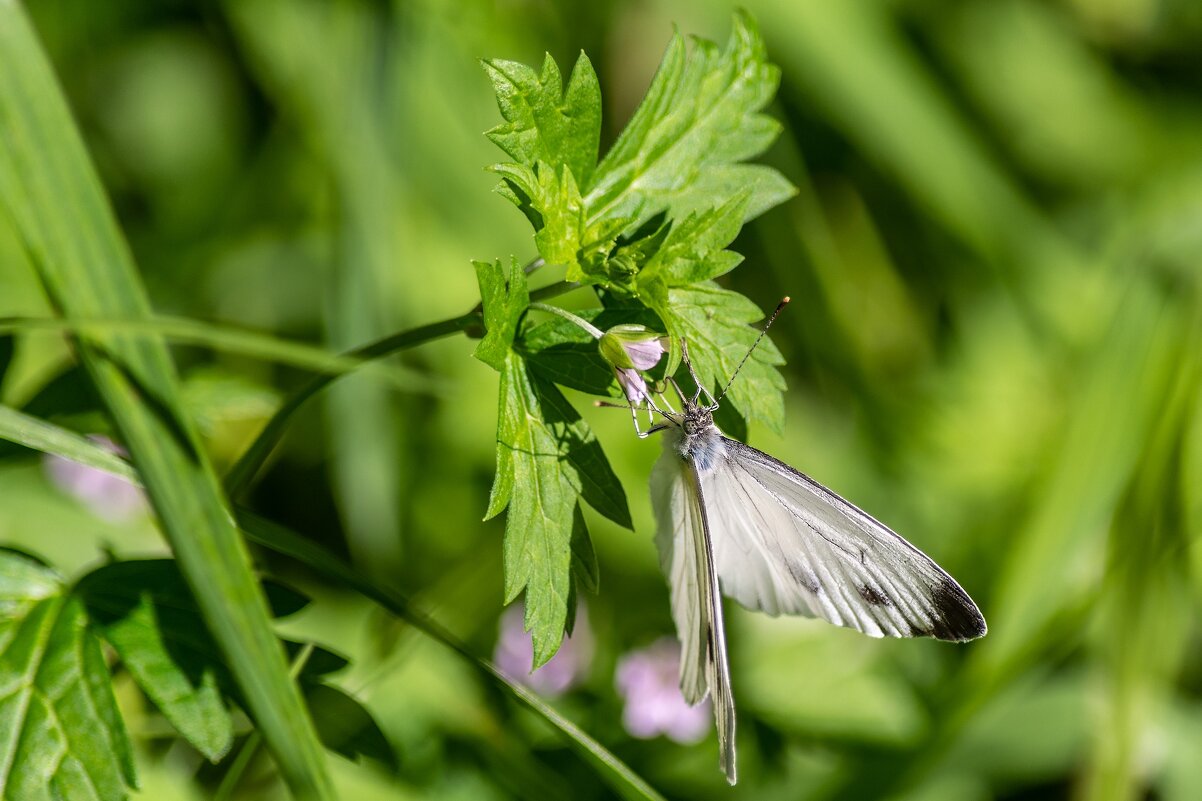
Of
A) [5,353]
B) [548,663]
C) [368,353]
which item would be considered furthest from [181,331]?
[548,663]

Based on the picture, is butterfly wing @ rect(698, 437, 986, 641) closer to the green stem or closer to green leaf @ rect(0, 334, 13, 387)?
the green stem

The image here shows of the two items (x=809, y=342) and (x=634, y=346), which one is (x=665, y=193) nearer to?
(x=634, y=346)

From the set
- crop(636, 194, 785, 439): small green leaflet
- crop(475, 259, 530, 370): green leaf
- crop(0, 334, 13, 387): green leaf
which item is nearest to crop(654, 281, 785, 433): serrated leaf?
crop(636, 194, 785, 439): small green leaflet

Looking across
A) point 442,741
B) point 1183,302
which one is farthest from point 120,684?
point 1183,302

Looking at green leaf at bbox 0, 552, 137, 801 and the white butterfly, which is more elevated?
the white butterfly

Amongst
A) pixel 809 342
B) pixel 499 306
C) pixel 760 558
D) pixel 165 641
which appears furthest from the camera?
pixel 809 342

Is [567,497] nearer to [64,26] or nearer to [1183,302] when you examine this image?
[1183,302]

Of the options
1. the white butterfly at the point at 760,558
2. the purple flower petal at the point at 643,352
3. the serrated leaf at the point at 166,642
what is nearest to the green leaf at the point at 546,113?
the purple flower petal at the point at 643,352

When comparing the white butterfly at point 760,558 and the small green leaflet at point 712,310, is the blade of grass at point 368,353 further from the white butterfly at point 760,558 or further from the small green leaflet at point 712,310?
the white butterfly at point 760,558
